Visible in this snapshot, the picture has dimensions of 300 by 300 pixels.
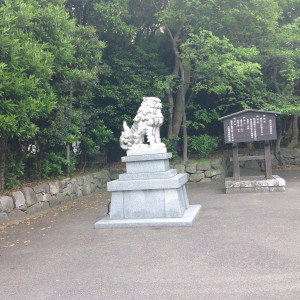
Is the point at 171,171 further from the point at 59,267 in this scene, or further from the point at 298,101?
the point at 298,101

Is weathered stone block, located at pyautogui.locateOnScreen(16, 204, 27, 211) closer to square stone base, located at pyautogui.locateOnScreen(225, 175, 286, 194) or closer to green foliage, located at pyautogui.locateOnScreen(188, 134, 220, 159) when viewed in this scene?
square stone base, located at pyautogui.locateOnScreen(225, 175, 286, 194)

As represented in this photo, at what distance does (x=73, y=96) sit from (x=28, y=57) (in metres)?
4.32

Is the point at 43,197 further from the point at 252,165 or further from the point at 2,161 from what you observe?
the point at 252,165

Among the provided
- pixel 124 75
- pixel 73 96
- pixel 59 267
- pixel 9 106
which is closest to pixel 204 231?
pixel 59 267

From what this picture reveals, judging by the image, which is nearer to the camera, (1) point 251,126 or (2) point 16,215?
(2) point 16,215

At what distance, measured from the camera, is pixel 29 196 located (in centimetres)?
945

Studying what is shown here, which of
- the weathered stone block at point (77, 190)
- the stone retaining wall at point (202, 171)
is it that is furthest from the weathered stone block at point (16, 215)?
the stone retaining wall at point (202, 171)

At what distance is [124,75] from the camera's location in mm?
15445

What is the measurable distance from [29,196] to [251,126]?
24.1 ft

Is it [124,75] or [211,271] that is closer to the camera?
[211,271]

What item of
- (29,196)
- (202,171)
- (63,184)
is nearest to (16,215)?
(29,196)

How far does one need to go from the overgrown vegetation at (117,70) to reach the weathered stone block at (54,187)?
544mm

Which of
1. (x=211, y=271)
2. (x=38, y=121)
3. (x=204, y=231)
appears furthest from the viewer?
(x=38, y=121)

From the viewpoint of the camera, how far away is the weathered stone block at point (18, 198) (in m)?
8.77
